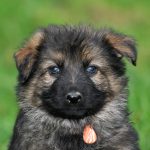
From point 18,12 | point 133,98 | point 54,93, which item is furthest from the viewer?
point 18,12

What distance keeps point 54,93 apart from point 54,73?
0.28 metres

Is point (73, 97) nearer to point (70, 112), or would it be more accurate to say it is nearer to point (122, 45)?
point (70, 112)

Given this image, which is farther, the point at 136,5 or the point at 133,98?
the point at 136,5

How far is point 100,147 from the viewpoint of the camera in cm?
1206

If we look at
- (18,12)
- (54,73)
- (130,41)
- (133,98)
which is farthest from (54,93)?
(18,12)

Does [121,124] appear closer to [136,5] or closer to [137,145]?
[137,145]

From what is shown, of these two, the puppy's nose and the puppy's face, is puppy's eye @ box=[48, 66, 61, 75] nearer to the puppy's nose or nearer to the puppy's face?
the puppy's face

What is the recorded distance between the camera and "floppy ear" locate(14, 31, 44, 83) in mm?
12148

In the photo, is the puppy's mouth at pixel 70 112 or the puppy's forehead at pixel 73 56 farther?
the puppy's forehead at pixel 73 56

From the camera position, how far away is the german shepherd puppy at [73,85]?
1203 centimetres

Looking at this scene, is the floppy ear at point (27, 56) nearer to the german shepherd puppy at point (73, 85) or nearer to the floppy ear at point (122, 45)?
the german shepherd puppy at point (73, 85)

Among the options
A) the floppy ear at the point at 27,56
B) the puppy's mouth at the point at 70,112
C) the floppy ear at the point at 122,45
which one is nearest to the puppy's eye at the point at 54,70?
the floppy ear at the point at 27,56

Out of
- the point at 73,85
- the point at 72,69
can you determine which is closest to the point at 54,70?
the point at 72,69

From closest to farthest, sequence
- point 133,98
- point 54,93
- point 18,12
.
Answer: point 54,93 < point 133,98 < point 18,12
